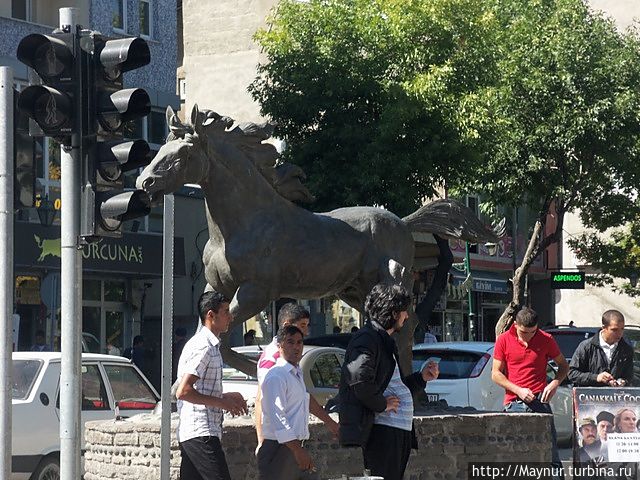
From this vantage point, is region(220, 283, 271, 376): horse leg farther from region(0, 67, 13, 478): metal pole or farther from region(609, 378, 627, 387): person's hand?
region(609, 378, 627, 387): person's hand

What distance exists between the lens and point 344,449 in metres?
9.88

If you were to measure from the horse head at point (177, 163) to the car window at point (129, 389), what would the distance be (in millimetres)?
4630

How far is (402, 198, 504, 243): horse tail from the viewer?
11.7 m

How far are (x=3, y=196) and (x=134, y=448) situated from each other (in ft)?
8.04

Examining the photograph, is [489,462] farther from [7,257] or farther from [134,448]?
[7,257]


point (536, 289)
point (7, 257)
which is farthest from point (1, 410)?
point (536, 289)

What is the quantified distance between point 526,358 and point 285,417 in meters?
4.42

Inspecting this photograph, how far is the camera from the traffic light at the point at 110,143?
8.27 metres

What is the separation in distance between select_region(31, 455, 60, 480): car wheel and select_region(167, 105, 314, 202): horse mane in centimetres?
382

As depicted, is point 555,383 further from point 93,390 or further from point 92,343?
point 92,343

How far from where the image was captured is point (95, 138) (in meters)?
8.36

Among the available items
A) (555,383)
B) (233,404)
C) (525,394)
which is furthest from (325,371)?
(233,404)

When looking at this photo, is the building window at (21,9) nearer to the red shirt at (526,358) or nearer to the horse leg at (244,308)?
the red shirt at (526,358)

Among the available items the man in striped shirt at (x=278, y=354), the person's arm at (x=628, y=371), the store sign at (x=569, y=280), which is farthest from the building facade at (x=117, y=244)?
the man in striped shirt at (x=278, y=354)
